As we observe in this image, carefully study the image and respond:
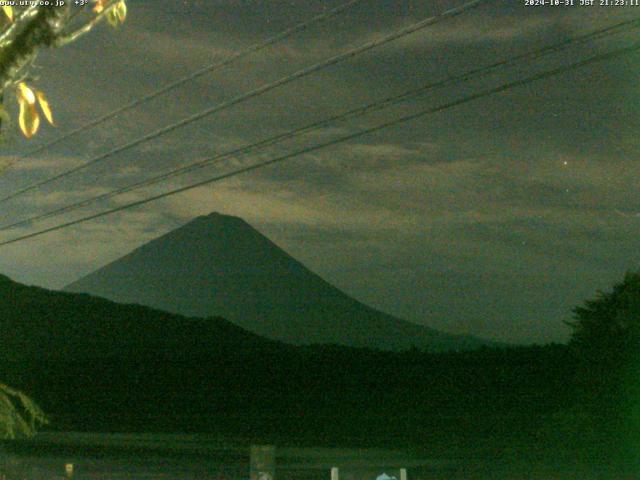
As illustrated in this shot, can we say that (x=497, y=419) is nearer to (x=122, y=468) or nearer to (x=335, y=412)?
(x=335, y=412)

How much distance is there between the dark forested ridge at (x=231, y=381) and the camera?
62.2 m

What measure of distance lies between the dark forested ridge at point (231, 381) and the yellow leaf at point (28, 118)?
1513 inches

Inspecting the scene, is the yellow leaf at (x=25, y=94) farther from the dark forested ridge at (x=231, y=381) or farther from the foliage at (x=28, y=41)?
the dark forested ridge at (x=231, y=381)

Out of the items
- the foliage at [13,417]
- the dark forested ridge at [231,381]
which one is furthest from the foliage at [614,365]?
the foliage at [13,417]

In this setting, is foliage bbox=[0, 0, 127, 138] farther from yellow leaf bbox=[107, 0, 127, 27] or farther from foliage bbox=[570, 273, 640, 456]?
foliage bbox=[570, 273, 640, 456]

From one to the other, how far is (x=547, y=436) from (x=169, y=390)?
187 feet

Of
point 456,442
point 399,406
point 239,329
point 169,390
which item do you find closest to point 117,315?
point 239,329

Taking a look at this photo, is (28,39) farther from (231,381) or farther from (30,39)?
(231,381)

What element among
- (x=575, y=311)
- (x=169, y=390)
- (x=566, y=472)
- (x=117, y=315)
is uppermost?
(x=117, y=315)

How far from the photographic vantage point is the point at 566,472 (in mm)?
29828

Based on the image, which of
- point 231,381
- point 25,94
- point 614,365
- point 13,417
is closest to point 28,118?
point 25,94

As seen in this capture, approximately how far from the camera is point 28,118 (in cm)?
437

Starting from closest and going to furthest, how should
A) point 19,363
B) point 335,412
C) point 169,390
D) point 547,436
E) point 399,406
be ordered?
point 547,436 → point 335,412 → point 399,406 → point 169,390 → point 19,363

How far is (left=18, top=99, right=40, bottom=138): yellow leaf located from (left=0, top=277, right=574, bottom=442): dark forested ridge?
3843 cm
